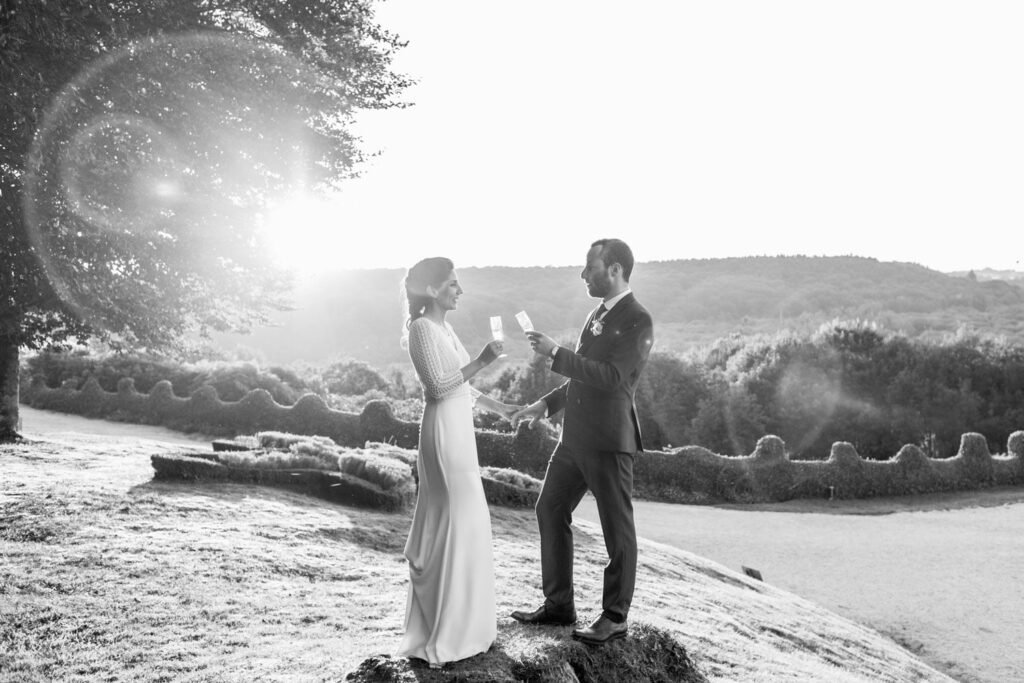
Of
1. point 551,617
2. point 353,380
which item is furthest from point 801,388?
point 551,617

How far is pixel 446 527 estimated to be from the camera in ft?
15.5

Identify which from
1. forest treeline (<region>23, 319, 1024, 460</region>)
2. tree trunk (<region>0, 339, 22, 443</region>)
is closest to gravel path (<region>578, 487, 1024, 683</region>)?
forest treeline (<region>23, 319, 1024, 460</region>)

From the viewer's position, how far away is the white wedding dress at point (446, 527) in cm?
462

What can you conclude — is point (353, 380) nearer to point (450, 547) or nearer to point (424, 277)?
point (424, 277)

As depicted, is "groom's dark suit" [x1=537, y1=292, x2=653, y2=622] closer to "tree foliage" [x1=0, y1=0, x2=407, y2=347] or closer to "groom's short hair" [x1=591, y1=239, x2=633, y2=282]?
"groom's short hair" [x1=591, y1=239, x2=633, y2=282]

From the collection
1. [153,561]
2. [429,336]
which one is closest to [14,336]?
[153,561]

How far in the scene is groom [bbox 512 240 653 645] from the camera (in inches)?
193

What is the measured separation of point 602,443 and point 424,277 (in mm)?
1456

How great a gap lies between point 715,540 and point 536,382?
40.9ft

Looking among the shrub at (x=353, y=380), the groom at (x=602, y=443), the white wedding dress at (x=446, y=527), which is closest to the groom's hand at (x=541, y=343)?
the groom at (x=602, y=443)

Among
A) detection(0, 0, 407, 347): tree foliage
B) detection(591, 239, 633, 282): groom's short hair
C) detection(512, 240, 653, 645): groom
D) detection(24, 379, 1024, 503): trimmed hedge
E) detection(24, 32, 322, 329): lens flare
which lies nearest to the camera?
detection(512, 240, 653, 645): groom

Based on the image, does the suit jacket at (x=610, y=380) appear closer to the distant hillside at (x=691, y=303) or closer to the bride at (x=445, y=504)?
the bride at (x=445, y=504)

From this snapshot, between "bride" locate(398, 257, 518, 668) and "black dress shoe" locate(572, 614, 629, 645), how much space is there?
0.52 m

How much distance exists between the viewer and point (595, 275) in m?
5.04
